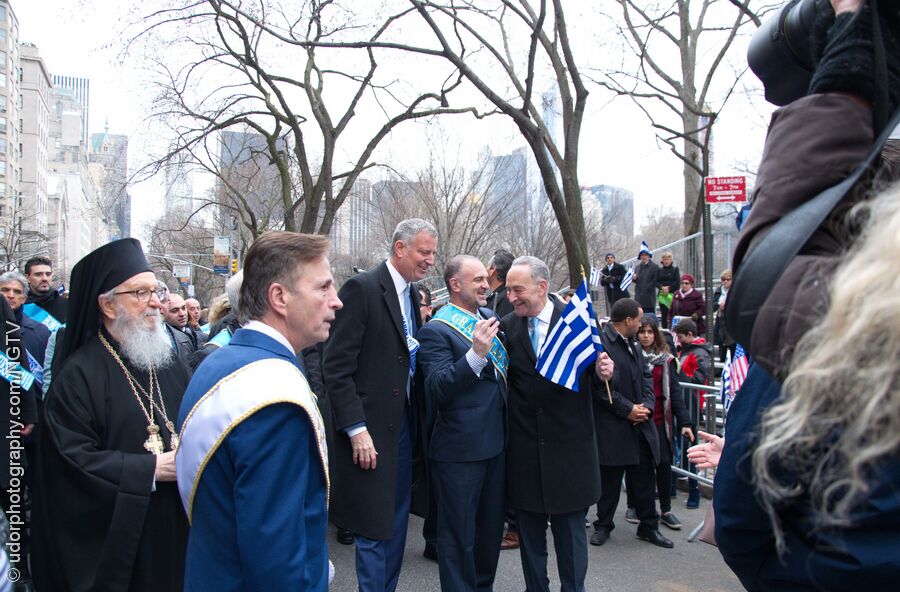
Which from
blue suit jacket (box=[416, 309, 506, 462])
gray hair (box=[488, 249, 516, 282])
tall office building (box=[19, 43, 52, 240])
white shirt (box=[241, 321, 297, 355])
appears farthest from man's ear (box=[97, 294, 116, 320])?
tall office building (box=[19, 43, 52, 240])

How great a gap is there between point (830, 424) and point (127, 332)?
10.3 feet

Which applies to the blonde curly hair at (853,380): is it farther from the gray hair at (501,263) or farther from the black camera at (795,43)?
the gray hair at (501,263)

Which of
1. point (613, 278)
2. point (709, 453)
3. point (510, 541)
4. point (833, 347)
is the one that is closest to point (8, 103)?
point (613, 278)

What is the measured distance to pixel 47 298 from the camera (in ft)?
24.2

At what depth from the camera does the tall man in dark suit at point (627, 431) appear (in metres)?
5.96

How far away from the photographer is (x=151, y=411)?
10.9 feet

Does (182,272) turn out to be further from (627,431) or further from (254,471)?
(254,471)

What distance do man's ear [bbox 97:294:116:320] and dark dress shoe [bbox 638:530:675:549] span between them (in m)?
4.91

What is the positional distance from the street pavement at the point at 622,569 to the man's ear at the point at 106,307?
2.85m

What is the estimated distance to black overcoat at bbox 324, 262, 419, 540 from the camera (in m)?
4.18

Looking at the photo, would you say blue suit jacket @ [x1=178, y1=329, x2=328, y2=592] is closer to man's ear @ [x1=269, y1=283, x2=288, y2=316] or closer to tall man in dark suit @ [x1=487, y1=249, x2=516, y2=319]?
man's ear @ [x1=269, y1=283, x2=288, y2=316]

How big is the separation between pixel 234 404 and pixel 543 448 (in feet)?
9.00

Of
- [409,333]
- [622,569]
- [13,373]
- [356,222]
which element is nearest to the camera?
[409,333]

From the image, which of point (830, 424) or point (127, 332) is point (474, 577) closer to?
point (127, 332)
